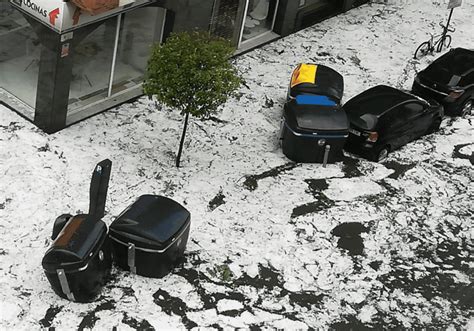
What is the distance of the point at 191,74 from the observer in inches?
661

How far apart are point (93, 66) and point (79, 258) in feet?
23.6

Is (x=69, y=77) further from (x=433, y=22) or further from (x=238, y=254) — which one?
(x=433, y=22)

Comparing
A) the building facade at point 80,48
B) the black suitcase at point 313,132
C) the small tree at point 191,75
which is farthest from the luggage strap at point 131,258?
the black suitcase at point 313,132

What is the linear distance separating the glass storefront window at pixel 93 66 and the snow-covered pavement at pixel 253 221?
32.3 inches

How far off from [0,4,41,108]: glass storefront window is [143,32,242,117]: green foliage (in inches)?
131

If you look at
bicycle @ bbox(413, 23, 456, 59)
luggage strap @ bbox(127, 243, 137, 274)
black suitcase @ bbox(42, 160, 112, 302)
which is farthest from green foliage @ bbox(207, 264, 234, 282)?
bicycle @ bbox(413, 23, 456, 59)

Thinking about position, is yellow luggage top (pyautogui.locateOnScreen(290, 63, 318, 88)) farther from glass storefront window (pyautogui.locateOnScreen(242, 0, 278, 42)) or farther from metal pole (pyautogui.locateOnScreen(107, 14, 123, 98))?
metal pole (pyautogui.locateOnScreen(107, 14, 123, 98))

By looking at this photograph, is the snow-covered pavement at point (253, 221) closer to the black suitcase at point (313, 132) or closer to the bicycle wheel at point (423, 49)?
the black suitcase at point (313, 132)

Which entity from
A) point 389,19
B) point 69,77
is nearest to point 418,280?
point 69,77

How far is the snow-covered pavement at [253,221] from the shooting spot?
15.0 meters

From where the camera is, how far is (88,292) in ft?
47.5

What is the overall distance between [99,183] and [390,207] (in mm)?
6585

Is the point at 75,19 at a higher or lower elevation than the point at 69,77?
higher

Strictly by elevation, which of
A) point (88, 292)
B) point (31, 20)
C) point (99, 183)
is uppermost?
point (31, 20)
